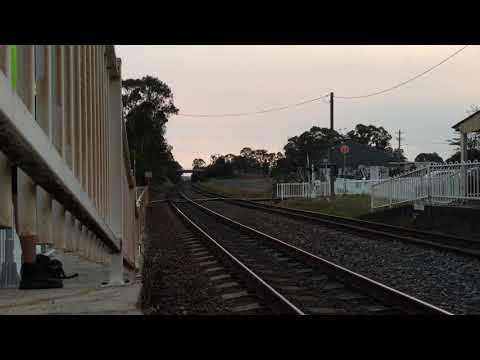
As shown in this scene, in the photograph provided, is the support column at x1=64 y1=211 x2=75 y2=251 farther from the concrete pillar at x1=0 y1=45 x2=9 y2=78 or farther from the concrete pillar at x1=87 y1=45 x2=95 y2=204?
the concrete pillar at x1=0 y1=45 x2=9 y2=78

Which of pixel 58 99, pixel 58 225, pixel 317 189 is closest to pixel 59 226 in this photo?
pixel 58 225

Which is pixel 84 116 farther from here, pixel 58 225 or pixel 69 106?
pixel 58 225

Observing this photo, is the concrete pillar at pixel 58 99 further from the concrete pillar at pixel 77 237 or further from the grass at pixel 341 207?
the grass at pixel 341 207

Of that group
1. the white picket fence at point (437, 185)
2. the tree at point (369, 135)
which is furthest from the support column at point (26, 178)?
the tree at point (369, 135)

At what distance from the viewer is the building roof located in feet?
58.1

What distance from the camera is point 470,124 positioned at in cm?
1819

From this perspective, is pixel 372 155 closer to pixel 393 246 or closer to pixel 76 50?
pixel 393 246

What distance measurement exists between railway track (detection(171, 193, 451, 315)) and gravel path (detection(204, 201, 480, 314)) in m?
0.56

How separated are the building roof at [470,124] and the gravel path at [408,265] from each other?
5.60 m

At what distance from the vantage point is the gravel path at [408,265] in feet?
25.1

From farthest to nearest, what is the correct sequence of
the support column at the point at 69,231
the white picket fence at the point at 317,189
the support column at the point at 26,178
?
1. the white picket fence at the point at 317,189
2. the support column at the point at 69,231
3. the support column at the point at 26,178

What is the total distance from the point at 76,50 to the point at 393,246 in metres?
10.5

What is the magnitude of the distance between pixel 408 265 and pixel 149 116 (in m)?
59.9
